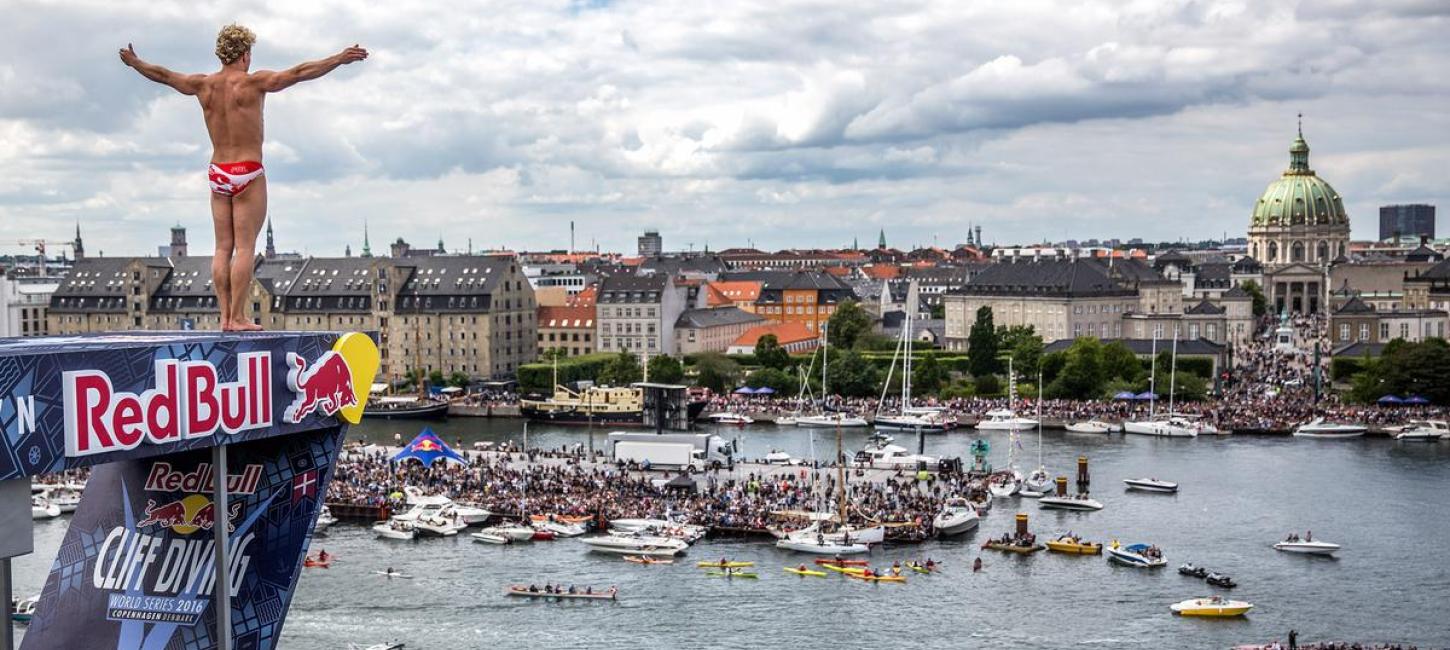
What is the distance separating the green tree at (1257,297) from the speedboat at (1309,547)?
97.9 m

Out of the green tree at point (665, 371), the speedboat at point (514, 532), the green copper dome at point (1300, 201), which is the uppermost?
the green copper dome at point (1300, 201)

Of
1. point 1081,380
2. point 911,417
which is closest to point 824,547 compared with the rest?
point 911,417

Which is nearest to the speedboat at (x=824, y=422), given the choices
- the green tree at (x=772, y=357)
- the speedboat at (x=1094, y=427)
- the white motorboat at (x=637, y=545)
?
the speedboat at (x=1094, y=427)

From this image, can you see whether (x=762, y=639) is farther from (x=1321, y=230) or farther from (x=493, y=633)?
(x=1321, y=230)

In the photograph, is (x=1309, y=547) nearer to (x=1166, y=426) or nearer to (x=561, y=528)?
(x=561, y=528)

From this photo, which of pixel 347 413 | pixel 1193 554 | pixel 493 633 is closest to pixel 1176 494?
pixel 1193 554

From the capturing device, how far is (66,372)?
14.0 meters

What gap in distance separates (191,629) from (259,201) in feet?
15.7

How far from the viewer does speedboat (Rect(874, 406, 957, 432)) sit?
70.4m

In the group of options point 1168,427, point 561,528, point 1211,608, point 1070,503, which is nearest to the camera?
point 1211,608

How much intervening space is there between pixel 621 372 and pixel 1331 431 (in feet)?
123

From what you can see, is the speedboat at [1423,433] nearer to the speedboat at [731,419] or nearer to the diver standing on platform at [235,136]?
the speedboat at [731,419]

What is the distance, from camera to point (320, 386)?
17094 millimetres

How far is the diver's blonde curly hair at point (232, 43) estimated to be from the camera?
663 inches
